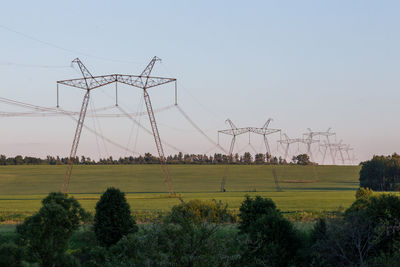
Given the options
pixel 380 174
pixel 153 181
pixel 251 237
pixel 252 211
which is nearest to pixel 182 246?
pixel 251 237

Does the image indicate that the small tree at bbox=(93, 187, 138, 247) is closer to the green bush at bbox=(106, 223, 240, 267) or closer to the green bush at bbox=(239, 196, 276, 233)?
the green bush at bbox=(239, 196, 276, 233)

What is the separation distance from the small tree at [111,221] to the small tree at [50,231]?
159cm

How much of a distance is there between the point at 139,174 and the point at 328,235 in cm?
14380

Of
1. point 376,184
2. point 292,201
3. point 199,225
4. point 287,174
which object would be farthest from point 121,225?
point 287,174

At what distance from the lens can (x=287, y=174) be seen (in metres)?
193

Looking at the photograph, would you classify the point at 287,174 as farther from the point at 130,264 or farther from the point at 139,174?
A: the point at 130,264

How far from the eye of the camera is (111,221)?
4900 centimetres

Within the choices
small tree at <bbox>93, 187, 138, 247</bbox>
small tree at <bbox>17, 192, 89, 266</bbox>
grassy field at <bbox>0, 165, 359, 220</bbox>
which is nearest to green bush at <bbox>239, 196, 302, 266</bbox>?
small tree at <bbox>93, 187, 138, 247</bbox>

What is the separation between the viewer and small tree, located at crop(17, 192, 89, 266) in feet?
138

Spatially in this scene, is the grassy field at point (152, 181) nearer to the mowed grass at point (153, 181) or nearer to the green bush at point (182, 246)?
the mowed grass at point (153, 181)

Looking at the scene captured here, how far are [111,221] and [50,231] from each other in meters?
6.31

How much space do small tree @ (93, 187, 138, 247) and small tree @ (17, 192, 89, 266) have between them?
1.59 meters

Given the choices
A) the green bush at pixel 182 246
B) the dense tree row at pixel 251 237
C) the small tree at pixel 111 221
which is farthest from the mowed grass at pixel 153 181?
the green bush at pixel 182 246

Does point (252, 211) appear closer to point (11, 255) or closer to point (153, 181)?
point (11, 255)
